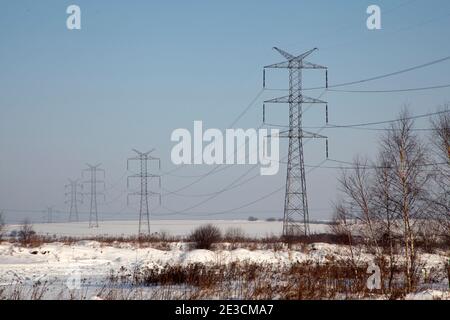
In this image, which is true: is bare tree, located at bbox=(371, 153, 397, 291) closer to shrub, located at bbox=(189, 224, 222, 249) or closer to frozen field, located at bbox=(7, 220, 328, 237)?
shrub, located at bbox=(189, 224, 222, 249)

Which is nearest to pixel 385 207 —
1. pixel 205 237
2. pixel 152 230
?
pixel 205 237

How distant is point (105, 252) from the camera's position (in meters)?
40.2

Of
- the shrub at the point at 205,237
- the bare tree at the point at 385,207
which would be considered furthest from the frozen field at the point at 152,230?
the bare tree at the point at 385,207

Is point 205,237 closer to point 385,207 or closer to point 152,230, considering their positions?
point 385,207

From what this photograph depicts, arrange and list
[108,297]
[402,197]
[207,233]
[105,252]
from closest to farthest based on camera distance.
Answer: [108,297]
[402,197]
[105,252]
[207,233]

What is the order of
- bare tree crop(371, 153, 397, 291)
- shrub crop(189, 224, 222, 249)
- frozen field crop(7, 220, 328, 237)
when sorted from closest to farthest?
bare tree crop(371, 153, 397, 291) → shrub crop(189, 224, 222, 249) → frozen field crop(7, 220, 328, 237)

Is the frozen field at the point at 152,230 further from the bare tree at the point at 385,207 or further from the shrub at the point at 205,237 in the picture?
the bare tree at the point at 385,207

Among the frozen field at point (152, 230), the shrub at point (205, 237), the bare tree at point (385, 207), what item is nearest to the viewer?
the bare tree at point (385, 207)

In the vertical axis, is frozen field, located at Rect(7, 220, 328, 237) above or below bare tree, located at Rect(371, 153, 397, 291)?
below

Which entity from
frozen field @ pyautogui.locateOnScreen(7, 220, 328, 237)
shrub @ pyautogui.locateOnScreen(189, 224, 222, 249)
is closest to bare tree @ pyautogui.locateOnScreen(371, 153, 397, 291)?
shrub @ pyautogui.locateOnScreen(189, 224, 222, 249)
